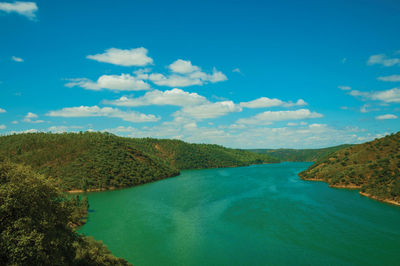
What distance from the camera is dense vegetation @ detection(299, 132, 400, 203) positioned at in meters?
63.3

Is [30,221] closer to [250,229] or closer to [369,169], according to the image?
[250,229]

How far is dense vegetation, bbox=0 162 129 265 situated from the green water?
16.9 m

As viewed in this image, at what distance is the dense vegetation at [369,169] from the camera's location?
63.3 meters

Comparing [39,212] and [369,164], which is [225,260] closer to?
[39,212]

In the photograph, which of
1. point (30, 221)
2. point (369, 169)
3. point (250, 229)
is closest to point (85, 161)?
point (250, 229)

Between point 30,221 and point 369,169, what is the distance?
88461 millimetres

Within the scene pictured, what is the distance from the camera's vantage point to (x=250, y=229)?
145ft

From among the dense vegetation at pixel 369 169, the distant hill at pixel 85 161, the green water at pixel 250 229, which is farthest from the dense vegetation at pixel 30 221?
the dense vegetation at pixel 369 169

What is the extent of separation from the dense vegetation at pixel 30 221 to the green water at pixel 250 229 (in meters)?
16.9

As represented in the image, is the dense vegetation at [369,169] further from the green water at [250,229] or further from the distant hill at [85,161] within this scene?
the distant hill at [85,161]

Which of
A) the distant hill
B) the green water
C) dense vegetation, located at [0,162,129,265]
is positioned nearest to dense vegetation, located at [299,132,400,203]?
the green water

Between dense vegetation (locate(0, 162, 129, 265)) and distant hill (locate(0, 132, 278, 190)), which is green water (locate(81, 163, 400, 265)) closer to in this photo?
dense vegetation (locate(0, 162, 129, 265))

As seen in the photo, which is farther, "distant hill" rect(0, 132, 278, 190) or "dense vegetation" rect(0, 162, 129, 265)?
"distant hill" rect(0, 132, 278, 190)

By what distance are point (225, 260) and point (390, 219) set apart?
40.1 metres
